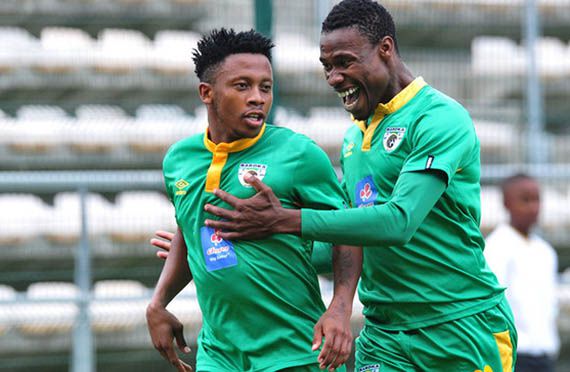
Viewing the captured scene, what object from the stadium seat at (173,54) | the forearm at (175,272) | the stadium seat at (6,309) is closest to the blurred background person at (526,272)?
the forearm at (175,272)

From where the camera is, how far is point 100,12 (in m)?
12.5

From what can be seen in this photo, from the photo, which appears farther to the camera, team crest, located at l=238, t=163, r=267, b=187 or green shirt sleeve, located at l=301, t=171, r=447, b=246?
team crest, located at l=238, t=163, r=267, b=187

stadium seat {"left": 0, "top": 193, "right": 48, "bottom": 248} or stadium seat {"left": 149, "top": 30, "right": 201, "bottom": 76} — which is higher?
stadium seat {"left": 149, "top": 30, "right": 201, "bottom": 76}

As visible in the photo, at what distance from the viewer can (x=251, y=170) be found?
3.58 m

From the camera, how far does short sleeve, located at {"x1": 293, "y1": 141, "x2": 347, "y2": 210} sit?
355 centimetres

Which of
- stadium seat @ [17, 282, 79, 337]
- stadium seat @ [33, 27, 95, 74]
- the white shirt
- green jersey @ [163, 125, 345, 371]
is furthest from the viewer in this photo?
stadium seat @ [33, 27, 95, 74]

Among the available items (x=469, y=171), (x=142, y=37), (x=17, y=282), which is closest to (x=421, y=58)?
(x=142, y=37)

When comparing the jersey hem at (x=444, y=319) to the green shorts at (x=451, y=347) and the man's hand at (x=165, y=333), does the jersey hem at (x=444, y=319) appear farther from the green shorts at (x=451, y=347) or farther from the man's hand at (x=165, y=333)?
the man's hand at (x=165, y=333)

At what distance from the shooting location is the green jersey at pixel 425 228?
3.65m

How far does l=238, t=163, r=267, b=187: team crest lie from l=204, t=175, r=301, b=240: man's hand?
7cm

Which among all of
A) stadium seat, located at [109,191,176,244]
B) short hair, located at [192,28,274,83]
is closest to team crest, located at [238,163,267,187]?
short hair, located at [192,28,274,83]

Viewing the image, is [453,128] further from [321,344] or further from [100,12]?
[100,12]

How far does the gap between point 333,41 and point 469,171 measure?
63 centimetres

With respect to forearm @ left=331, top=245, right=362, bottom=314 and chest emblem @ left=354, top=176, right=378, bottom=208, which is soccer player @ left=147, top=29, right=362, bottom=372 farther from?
chest emblem @ left=354, top=176, right=378, bottom=208
